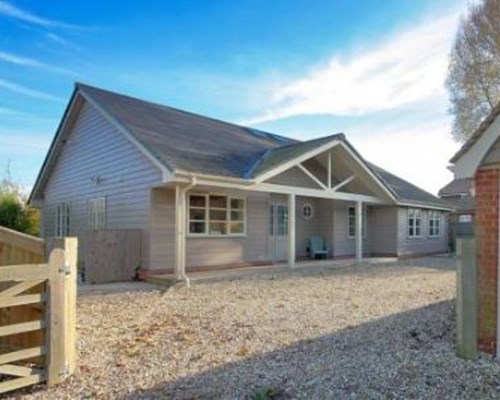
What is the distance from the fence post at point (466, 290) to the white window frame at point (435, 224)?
19.1m

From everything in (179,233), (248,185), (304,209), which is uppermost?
(248,185)

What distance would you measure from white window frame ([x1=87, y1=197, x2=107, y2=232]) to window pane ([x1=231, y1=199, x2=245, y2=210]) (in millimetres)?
4133

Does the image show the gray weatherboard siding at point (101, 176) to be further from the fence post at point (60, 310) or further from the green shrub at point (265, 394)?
the green shrub at point (265, 394)

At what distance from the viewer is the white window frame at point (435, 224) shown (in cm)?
2334

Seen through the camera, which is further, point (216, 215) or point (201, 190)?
point (216, 215)

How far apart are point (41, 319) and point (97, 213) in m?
11.3

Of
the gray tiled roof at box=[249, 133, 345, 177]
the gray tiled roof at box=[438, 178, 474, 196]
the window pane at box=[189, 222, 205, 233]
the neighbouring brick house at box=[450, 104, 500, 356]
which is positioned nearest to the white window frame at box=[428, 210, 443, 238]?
the gray tiled roof at box=[249, 133, 345, 177]

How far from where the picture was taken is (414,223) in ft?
71.6

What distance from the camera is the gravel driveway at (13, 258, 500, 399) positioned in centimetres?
447

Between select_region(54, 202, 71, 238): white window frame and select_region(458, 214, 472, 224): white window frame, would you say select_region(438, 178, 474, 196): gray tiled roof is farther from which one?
select_region(54, 202, 71, 238): white window frame

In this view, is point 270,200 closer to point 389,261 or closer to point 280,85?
point 280,85

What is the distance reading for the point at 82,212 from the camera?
16688 mm

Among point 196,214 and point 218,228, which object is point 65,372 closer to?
point 196,214

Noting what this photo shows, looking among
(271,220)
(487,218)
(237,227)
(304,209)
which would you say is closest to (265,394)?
(487,218)
